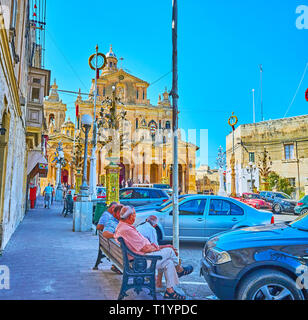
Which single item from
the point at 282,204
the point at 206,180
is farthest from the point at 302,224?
the point at 206,180

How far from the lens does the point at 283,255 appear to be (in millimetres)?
3656

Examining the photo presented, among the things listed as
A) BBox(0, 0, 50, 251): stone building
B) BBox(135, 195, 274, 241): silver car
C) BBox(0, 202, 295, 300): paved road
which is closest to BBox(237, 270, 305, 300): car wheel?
BBox(0, 202, 295, 300): paved road

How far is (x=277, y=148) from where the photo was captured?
135ft

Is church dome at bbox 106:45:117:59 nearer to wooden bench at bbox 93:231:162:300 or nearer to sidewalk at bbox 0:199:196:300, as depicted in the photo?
sidewalk at bbox 0:199:196:300

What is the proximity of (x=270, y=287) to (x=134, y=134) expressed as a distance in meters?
47.2

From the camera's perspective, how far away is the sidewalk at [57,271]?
4.64 metres

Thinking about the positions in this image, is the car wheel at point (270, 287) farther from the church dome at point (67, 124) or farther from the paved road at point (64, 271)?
the church dome at point (67, 124)

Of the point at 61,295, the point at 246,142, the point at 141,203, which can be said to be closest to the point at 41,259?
the point at 61,295

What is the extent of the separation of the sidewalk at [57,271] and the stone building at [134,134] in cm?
2675

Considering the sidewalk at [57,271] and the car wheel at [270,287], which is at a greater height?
the car wheel at [270,287]

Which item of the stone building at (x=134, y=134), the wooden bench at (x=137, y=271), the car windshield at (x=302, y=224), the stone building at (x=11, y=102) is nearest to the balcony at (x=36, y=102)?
the stone building at (x=11, y=102)

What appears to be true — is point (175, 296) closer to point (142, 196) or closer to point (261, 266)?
point (261, 266)
